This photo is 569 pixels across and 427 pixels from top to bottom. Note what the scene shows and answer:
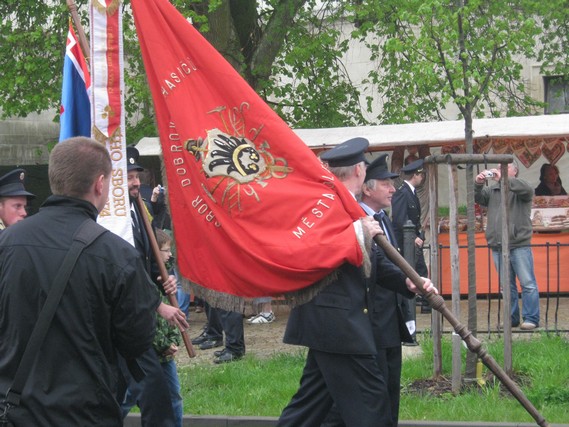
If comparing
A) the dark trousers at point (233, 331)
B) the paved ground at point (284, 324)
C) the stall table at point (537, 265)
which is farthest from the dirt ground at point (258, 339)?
the stall table at point (537, 265)

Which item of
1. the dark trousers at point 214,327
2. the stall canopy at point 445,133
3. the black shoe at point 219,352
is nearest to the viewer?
the black shoe at point 219,352

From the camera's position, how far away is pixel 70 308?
12.1 ft

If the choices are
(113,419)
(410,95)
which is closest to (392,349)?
(113,419)

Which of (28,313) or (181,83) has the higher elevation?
(181,83)

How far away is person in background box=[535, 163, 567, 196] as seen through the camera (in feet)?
47.8

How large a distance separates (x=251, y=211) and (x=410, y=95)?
13197 millimetres

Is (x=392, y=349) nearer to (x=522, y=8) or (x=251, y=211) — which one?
(x=251, y=211)

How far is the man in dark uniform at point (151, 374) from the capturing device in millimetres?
5738

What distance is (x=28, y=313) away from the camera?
12.2 ft

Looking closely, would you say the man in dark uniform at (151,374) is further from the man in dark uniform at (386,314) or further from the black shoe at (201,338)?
the black shoe at (201,338)

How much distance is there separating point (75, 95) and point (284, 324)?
7224 mm

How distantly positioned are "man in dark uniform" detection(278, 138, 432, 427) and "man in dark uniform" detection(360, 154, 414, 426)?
0.26 meters

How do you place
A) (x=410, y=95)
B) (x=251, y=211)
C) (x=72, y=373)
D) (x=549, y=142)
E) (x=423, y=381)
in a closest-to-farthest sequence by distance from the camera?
(x=72, y=373)
(x=251, y=211)
(x=423, y=381)
(x=549, y=142)
(x=410, y=95)

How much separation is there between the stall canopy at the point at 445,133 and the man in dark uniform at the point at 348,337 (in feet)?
27.7
